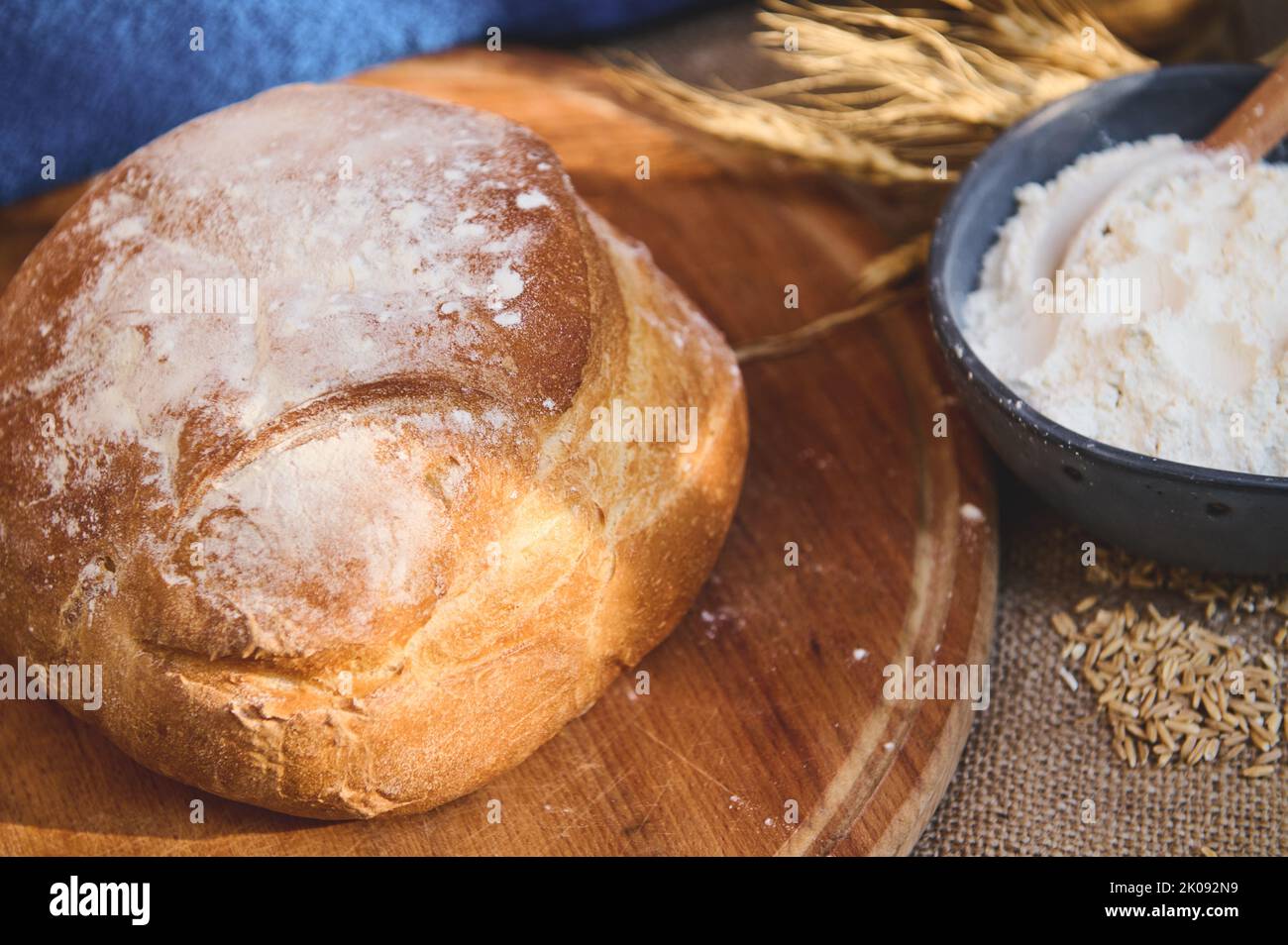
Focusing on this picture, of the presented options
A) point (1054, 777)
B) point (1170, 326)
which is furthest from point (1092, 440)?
point (1054, 777)

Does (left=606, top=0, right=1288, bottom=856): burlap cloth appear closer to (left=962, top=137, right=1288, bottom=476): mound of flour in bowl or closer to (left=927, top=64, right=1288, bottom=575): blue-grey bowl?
(left=927, top=64, right=1288, bottom=575): blue-grey bowl

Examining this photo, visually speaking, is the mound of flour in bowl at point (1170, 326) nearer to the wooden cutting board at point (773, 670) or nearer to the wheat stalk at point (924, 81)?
the wooden cutting board at point (773, 670)

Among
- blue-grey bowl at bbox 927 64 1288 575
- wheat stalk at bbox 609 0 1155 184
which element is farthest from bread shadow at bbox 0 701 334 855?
wheat stalk at bbox 609 0 1155 184

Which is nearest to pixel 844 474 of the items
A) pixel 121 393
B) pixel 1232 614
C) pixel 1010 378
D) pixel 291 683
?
pixel 1010 378

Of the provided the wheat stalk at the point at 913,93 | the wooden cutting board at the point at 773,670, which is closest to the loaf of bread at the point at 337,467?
the wooden cutting board at the point at 773,670

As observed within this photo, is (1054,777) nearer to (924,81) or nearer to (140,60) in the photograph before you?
(924,81)

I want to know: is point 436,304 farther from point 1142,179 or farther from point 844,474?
point 1142,179
